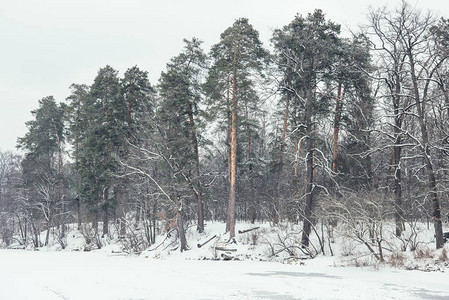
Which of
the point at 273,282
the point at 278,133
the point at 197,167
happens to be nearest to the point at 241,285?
the point at 273,282

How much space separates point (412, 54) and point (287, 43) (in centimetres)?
719

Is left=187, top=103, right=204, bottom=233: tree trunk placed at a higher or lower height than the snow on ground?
higher

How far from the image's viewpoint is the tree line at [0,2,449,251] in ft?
62.2

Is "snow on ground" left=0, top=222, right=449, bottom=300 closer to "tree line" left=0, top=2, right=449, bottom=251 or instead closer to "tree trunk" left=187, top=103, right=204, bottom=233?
"tree line" left=0, top=2, right=449, bottom=251

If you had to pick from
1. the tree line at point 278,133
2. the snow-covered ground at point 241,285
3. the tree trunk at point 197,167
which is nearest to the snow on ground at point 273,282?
the snow-covered ground at point 241,285

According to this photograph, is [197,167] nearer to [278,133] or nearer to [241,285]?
[278,133]

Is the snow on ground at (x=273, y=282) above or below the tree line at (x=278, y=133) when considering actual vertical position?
below

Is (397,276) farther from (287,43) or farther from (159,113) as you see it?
(159,113)

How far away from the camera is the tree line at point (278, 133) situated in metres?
19.0

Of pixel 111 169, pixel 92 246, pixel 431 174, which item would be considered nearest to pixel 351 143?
pixel 431 174

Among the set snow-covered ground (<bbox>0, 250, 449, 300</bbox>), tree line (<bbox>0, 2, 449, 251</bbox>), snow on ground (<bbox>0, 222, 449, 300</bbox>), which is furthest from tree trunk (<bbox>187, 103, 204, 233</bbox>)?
snow-covered ground (<bbox>0, 250, 449, 300</bbox>)

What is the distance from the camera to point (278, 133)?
3731 cm

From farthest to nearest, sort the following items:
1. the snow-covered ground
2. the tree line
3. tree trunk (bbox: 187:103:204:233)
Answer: tree trunk (bbox: 187:103:204:233) < the tree line < the snow-covered ground

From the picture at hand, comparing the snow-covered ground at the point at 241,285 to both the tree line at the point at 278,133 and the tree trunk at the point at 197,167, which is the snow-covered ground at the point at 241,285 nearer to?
the tree line at the point at 278,133
